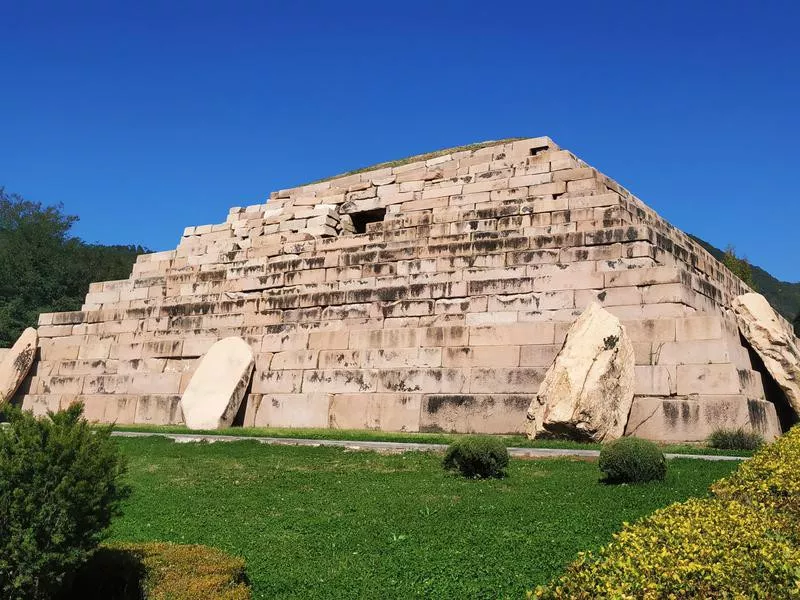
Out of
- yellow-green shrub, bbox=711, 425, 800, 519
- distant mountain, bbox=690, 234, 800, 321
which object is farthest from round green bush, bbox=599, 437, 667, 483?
distant mountain, bbox=690, 234, 800, 321

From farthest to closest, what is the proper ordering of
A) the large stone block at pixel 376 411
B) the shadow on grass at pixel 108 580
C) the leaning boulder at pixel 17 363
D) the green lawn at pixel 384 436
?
the leaning boulder at pixel 17 363 → the large stone block at pixel 376 411 → the green lawn at pixel 384 436 → the shadow on grass at pixel 108 580

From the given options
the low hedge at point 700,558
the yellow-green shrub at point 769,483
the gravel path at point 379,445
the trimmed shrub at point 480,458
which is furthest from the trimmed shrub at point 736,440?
the low hedge at point 700,558

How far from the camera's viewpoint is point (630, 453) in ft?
28.1

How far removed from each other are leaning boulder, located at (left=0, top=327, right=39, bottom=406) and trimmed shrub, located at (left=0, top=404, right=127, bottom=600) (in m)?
16.3

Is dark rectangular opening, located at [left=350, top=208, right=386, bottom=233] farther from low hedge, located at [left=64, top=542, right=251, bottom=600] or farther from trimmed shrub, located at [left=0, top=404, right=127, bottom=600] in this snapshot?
trimmed shrub, located at [left=0, top=404, right=127, bottom=600]

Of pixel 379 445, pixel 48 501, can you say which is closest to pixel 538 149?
pixel 379 445

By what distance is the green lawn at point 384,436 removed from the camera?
11.0 metres

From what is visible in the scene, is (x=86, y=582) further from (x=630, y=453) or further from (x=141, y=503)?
(x=630, y=453)

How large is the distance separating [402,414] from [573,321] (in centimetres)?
363

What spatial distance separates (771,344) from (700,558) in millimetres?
11298

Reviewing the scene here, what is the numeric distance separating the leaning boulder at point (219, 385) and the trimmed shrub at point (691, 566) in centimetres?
1208

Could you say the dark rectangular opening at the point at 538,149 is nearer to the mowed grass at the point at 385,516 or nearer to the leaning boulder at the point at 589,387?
the leaning boulder at the point at 589,387

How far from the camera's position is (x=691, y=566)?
3.82m

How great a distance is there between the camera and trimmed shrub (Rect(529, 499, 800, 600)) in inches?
145
